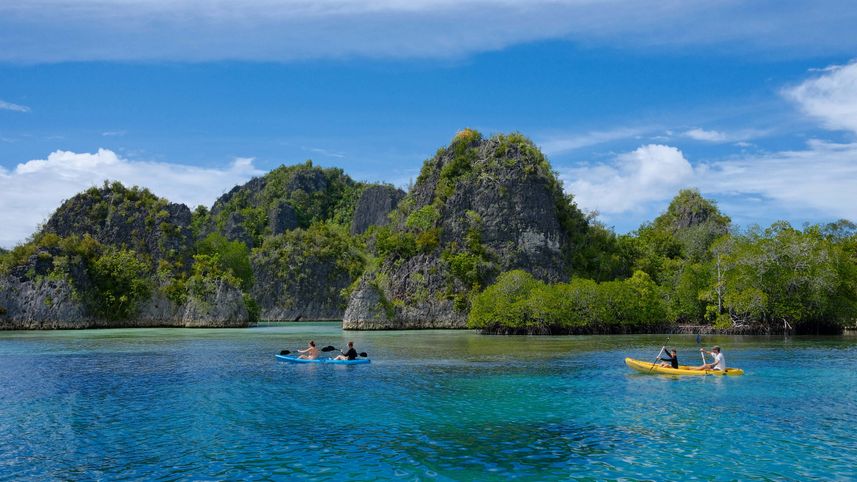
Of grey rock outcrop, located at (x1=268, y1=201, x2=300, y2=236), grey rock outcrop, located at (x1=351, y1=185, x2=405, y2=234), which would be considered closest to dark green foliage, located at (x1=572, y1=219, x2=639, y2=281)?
grey rock outcrop, located at (x1=351, y1=185, x2=405, y2=234)

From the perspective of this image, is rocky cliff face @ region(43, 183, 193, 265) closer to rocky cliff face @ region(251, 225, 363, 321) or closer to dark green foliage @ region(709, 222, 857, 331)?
rocky cliff face @ region(251, 225, 363, 321)

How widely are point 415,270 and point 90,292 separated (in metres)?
50.6

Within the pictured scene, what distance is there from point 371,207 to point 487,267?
9316 cm

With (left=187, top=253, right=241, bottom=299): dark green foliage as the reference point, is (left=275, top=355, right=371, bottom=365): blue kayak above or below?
below

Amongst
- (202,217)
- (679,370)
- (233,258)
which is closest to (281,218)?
(202,217)

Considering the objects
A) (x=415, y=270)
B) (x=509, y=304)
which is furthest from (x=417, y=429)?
(x=415, y=270)

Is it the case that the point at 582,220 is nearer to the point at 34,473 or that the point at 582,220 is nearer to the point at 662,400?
the point at 662,400

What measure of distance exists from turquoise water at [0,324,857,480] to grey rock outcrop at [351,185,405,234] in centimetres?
14677

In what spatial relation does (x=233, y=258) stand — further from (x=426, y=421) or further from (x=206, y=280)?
(x=426, y=421)

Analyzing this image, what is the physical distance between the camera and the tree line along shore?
70.9 meters

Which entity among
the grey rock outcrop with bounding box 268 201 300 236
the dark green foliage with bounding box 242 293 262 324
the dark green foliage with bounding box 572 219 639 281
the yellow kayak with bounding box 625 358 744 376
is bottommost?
the yellow kayak with bounding box 625 358 744 376

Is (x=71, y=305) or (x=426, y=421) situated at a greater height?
(x=71, y=305)

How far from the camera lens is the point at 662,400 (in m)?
26.4

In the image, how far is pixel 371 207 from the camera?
18825cm
